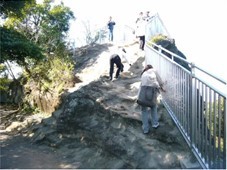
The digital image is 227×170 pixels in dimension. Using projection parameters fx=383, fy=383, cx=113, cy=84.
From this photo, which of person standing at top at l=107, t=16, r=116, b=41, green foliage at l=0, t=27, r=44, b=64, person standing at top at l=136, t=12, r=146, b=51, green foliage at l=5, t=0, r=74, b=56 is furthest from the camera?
person standing at top at l=107, t=16, r=116, b=41

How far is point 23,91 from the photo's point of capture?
20.7 meters

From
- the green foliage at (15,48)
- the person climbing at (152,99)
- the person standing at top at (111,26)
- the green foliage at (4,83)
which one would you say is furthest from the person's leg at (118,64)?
the green foliage at (4,83)

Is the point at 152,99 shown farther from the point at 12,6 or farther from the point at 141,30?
the point at 141,30

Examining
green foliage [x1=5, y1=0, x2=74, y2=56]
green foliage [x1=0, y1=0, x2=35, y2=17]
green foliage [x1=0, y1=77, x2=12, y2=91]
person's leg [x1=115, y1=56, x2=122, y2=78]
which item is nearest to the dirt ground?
person's leg [x1=115, y1=56, x2=122, y2=78]

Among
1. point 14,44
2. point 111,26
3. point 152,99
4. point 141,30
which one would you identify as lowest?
point 152,99

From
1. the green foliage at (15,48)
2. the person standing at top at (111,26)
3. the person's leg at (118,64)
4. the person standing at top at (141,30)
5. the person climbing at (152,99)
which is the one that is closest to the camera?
the person climbing at (152,99)

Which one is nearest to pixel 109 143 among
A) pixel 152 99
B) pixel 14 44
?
pixel 152 99

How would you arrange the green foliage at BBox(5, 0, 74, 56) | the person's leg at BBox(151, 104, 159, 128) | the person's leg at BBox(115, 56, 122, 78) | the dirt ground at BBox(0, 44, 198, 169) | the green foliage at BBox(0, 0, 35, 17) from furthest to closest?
the green foliage at BBox(5, 0, 74, 56)
the person's leg at BBox(115, 56, 122, 78)
the green foliage at BBox(0, 0, 35, 17)
the person's leg at BBox(151, 104, 159, 128)
the dirt ground at BBox(0, 44, 198, 169)

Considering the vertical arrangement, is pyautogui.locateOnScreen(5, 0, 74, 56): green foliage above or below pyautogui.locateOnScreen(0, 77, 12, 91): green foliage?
above

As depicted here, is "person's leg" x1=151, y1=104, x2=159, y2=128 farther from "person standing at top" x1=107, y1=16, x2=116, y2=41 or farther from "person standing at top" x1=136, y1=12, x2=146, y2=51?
"person standing at top" x1=107, y1=16, x2=116, y2=41

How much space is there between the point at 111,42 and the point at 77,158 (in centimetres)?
1401

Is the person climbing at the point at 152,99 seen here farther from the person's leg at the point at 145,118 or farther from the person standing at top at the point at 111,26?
A: the person standing at top at the point at 111,26

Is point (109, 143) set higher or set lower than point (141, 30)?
lower

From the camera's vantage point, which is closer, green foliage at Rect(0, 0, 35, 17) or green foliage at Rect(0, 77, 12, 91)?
green foliage at Rect(0, 0, 35, 17)
